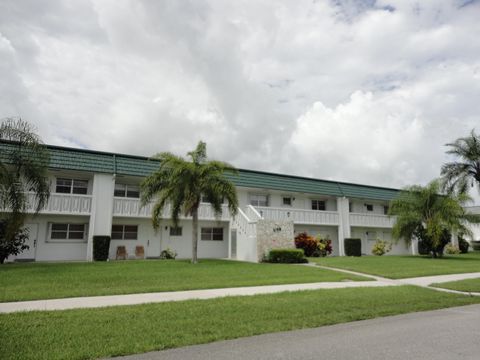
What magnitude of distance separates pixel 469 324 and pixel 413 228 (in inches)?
810

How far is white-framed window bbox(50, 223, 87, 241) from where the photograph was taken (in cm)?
2140

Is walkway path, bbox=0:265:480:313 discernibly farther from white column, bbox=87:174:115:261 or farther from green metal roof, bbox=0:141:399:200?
white column, bbox=87:174:115:261

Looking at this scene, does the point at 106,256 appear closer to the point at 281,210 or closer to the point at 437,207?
the point at 281,210

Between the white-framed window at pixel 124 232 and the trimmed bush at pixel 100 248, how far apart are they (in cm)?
282

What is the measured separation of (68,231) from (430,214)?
2424 cm

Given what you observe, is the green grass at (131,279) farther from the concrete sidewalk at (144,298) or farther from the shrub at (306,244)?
the shrub at (306,244)

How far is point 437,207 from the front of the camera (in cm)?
2588

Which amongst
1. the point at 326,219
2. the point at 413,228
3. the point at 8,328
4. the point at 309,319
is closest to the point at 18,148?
the point at 8,328

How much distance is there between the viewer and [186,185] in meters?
18.7

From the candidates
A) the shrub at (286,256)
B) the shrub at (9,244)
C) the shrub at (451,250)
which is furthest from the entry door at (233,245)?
the shrub at (451,250)

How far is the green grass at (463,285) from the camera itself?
11.8 m

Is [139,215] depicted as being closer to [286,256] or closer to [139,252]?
[139,252]

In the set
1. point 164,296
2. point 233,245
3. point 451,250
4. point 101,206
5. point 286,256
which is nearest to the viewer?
point 164,296

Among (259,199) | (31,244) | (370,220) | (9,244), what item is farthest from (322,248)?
(9,244)
